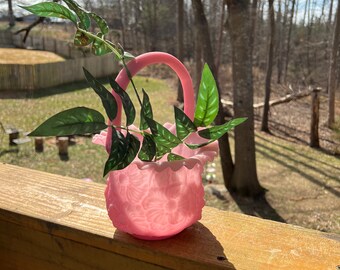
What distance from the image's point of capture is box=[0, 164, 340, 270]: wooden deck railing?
1.73 feet

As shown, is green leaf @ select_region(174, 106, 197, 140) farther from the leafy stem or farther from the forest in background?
the forest in background

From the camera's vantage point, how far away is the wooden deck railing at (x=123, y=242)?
0.53m

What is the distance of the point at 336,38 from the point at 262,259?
844 cm

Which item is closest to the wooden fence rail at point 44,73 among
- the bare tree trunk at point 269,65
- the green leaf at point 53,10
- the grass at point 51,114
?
the grass at point 51,114

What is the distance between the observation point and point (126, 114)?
1.59 feet

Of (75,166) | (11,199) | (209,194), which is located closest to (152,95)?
(75,166)

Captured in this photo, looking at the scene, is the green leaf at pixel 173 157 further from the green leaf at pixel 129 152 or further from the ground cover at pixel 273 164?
the ground cover at pixel 273 164

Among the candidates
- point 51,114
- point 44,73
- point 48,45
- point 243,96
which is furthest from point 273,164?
point 48,45

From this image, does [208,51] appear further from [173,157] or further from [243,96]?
[173,157]

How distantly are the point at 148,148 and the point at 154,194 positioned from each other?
72 mm

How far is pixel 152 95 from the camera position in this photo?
11.1 metres

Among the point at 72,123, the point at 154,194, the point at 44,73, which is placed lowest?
the point at 44,73

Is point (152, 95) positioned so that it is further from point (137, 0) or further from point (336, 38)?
point (137, 0)

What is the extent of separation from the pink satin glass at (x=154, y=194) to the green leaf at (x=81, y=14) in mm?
75
